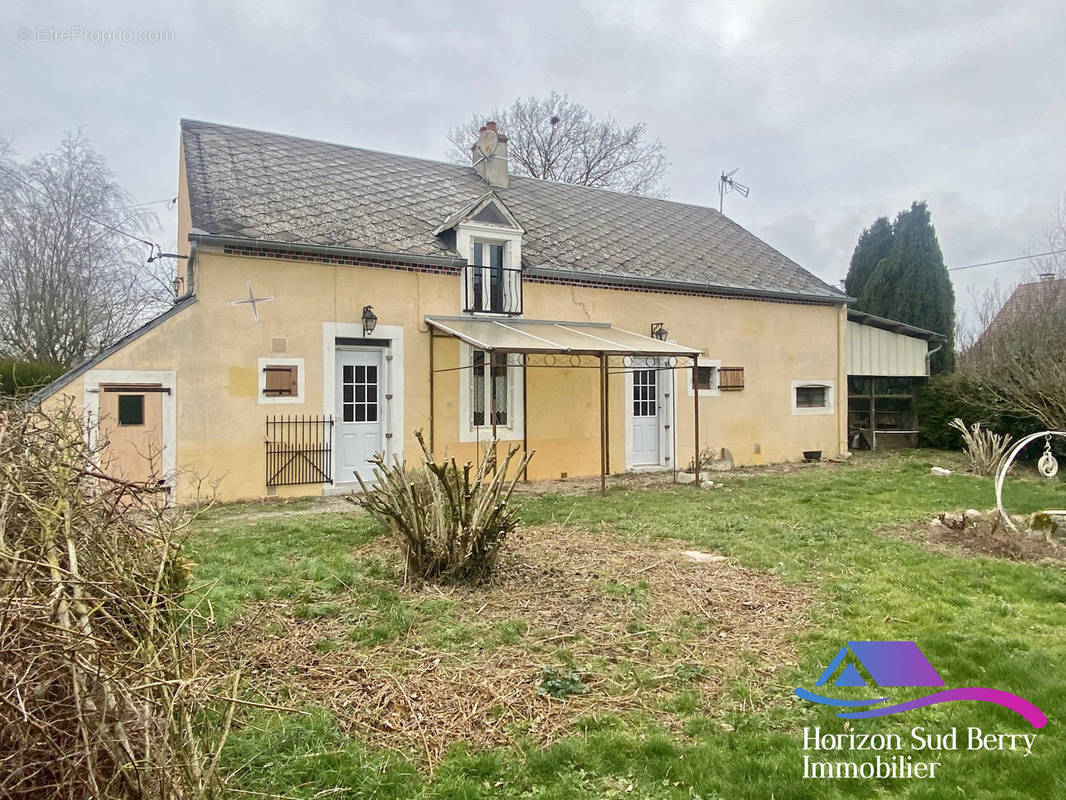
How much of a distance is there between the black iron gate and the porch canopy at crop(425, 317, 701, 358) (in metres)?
2.52

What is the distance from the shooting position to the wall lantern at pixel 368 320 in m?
10.1

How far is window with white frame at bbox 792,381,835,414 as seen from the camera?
1516 cm

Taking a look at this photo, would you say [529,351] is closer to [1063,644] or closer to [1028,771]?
[1063,644]

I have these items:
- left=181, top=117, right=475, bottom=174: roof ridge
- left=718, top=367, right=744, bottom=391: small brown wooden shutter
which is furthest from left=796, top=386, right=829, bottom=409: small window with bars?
left=181, top=117, right=475, bottom=174: roof ridge

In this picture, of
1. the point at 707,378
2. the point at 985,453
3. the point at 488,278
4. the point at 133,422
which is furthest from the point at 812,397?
the point at 133,422

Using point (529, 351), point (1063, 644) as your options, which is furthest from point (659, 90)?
point (1063, 644)

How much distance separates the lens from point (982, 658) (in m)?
3.82

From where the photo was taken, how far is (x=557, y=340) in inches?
415

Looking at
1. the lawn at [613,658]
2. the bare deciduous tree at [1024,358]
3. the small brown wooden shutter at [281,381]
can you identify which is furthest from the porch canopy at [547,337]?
the bare deciduous tree at [1024,358]

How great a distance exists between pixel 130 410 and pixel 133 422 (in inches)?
6.6

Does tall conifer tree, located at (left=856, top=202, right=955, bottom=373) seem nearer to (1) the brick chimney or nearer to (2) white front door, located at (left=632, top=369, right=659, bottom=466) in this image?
(2) white front door, located at (left=632, top=369, right=659, bottom=466)

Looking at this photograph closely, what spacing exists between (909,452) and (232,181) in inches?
637

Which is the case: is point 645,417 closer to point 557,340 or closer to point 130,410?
point 557,340

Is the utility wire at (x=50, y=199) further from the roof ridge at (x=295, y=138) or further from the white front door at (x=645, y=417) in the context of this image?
the white front door at (x=645, y=417)
